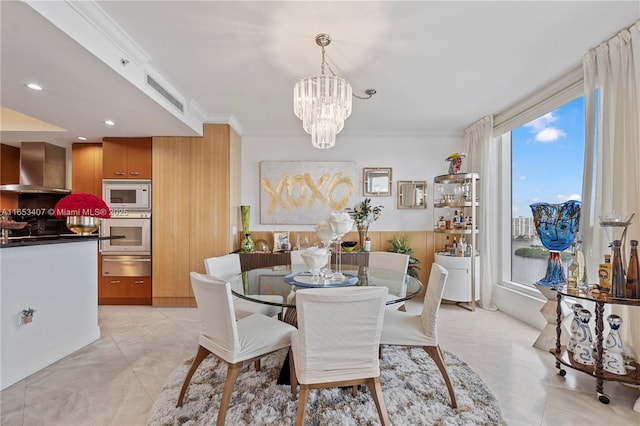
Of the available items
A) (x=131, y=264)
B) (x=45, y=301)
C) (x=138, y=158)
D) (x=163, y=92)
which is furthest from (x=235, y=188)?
(x=45, y=301)

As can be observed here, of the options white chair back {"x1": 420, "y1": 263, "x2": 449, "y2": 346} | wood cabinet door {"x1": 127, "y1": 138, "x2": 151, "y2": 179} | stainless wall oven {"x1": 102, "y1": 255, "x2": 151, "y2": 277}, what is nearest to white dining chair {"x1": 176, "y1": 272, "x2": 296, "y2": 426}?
white chair back {"x1": 420, "y1": 263, "x2": 449, "y2": 346}

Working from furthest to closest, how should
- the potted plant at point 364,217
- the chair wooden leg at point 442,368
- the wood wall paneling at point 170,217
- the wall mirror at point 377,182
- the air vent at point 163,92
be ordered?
the wall mirror at point 377,182
the potted plant at point 364,217
the wood wall paneling at point 170,217
the air vent at point 163,92
the chair wooden leg at point 442,368

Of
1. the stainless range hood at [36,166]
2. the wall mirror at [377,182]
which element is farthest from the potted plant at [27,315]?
the wall mirror at [377,182]

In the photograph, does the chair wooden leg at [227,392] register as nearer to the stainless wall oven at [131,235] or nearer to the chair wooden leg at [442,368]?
the chair wooden leg at [442,368]

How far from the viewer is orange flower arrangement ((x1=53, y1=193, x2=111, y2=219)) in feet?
9.78

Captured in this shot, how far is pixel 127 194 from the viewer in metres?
4.06

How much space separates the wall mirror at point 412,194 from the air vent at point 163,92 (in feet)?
10.9

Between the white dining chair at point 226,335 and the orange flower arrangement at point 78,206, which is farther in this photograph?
the orange flower arrangement at point 78,206

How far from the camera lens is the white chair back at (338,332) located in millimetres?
1435

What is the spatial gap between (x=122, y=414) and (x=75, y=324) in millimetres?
1433

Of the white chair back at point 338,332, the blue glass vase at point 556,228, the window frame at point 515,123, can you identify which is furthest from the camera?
the window frame at point 515,123

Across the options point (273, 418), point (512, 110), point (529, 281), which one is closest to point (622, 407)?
point (529, 281)

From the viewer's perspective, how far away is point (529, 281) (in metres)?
3.63

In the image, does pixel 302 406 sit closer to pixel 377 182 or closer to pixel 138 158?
pixel 377 182
